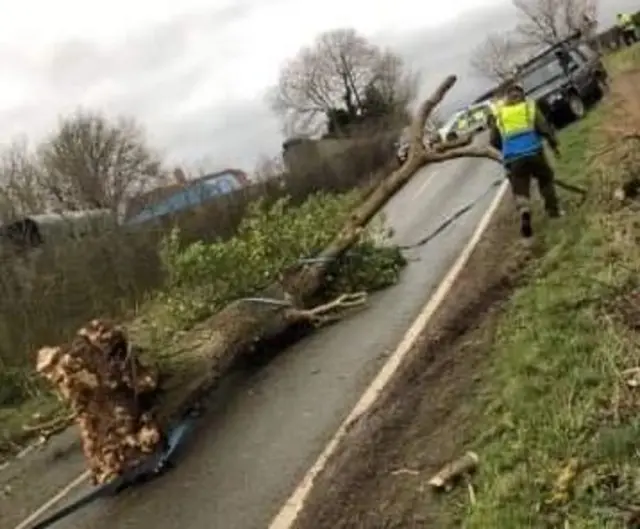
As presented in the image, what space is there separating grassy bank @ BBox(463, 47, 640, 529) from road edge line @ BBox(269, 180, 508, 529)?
3.44 ft

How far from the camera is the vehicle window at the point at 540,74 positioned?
1027 inches

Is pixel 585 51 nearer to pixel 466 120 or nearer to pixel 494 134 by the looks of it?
pixel 466 120

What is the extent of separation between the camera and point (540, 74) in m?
26.3

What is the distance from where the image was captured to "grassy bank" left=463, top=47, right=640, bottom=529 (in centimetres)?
551

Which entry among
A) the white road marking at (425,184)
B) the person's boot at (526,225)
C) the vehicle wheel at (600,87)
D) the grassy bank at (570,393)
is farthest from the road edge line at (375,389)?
the vehicle wheel at (600,87)

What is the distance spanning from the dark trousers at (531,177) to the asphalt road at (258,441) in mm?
1353

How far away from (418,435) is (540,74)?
19757 mm

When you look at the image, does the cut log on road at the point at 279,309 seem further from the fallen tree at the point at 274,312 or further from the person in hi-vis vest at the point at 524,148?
the person in hi-vis vest at the point at 524,148

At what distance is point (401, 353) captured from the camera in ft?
34.7

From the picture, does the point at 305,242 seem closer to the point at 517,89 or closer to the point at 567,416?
the point at 517,89

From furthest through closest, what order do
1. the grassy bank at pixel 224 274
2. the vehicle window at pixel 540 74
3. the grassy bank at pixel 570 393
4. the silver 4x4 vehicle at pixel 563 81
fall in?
the vehicle window at pixel 540 74
the silver 4x4 vehicle at pixel 563 81
the grassy bank at pixel 224 274
the grassy bank at pixel 570 393

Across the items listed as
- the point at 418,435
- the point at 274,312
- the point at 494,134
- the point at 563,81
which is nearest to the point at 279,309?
the point at 274,312

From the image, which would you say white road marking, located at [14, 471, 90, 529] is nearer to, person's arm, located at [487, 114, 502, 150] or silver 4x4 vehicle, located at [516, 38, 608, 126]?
person's arm, located at [487, 114, 502, 150]

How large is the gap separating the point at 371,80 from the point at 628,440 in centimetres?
7683
